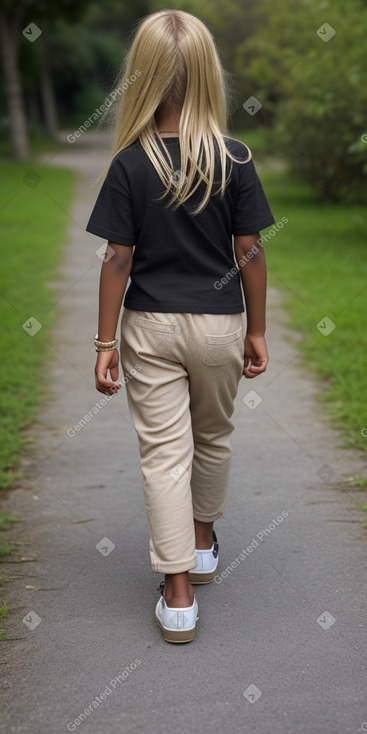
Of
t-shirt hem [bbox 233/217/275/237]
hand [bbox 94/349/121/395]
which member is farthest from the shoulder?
hand [bbox 94/349/121/395]

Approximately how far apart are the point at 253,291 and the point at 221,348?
24cm

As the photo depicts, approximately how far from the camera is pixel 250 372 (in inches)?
118

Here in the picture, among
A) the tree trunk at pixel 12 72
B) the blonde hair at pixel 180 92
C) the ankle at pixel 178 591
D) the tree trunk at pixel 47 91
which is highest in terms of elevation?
the blonde hair at pixel 180 92

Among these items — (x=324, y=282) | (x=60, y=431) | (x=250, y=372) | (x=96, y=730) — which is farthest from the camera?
(x=324, y=282)

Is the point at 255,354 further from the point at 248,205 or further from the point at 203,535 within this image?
the point at 203,535

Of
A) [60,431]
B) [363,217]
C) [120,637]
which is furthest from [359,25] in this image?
[120,637]

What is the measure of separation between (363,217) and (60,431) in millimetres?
10350

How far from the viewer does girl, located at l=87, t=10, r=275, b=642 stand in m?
2.65

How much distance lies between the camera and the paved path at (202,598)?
2385 mm

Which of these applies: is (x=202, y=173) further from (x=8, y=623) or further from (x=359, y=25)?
(x=359, y=25)

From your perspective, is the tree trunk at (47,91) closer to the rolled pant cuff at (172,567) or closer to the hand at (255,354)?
the hand at (255,354)

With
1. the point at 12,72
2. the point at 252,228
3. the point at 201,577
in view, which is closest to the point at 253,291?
the point at 252,228

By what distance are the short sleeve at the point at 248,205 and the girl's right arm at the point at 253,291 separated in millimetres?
32

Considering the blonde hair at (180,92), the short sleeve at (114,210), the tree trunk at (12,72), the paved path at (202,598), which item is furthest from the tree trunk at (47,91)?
the short sleeve at (114,210)
